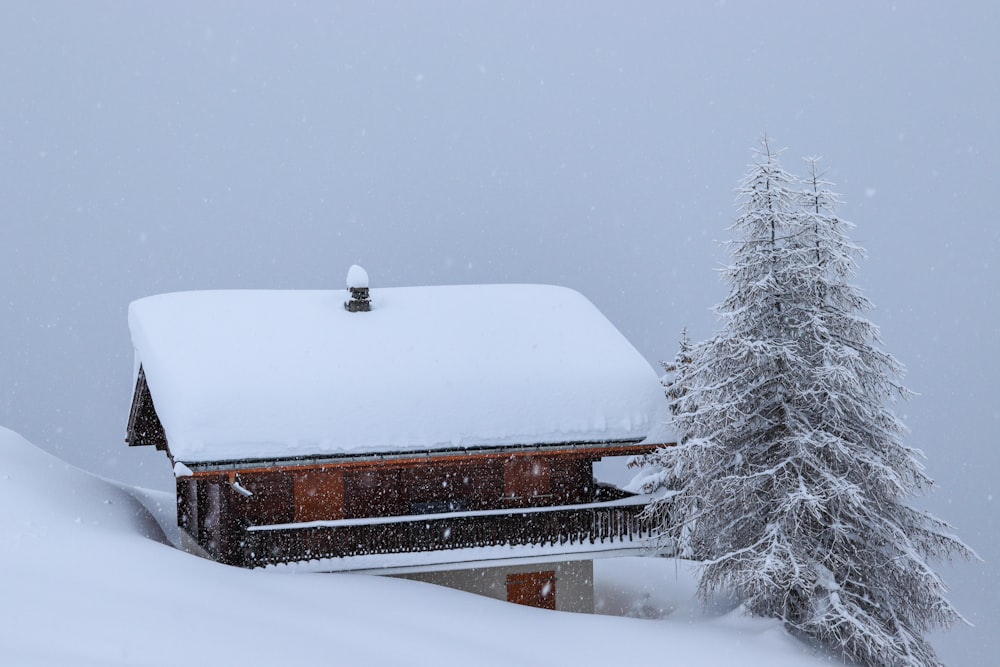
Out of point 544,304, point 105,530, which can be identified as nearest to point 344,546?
point 105,530

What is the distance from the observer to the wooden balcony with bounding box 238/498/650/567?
67.0 ft

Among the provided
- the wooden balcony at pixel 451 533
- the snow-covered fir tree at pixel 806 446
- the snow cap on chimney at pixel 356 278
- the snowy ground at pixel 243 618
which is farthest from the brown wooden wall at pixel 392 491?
the snow cap on chimney at pixel 356 278

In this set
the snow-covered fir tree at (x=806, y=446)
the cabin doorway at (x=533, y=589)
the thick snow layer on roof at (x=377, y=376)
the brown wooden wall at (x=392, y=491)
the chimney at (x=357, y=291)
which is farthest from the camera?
the chimney at (x=357, y=291)

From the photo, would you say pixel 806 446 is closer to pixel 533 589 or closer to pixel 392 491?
pixel 533 589

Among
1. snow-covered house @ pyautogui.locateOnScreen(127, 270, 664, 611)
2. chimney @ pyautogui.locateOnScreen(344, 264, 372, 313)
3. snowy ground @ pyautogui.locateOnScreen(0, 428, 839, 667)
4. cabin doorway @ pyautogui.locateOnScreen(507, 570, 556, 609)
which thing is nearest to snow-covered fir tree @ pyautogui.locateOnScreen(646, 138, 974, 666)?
snowy ground @ pyautogui.locateOnScreen(0, 428, 839, 667)

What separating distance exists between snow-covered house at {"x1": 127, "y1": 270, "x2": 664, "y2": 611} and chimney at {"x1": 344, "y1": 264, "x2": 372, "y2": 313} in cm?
5

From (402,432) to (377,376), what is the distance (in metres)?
1.55

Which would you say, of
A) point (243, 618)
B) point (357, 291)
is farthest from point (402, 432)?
point (243, 618)

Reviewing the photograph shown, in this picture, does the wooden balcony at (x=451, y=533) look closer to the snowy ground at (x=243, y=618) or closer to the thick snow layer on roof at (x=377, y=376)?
the snowy ground at (x=243, y=618)

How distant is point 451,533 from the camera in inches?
845

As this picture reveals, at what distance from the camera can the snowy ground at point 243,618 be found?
44.3ft

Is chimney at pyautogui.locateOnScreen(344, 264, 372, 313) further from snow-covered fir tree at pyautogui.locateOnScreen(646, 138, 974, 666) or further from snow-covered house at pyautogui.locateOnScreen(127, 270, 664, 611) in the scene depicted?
snow-covered fir tree at pyautogui.locateOnScreen(646, 138, 974, 666)

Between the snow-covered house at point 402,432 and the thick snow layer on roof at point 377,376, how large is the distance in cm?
4

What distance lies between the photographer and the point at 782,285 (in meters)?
20.4
